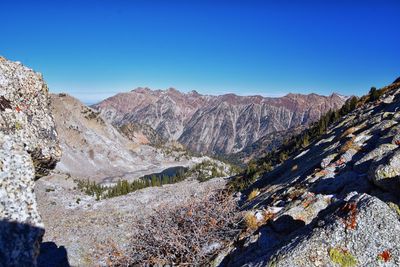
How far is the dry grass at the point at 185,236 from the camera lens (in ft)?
55.9

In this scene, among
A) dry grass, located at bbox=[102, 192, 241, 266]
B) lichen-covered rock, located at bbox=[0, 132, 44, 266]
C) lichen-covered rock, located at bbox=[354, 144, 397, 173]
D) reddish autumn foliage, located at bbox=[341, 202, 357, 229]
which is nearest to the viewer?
lichen-covered rock, located at bbox=[0, 132, 44, 266]

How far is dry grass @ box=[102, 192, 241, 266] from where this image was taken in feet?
55.9

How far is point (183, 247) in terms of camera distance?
16625 mm

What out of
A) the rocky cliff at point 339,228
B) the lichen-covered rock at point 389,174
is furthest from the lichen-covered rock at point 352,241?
the lichen-covered rock at point 389,174

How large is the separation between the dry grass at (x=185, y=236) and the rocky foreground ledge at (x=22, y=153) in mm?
7443

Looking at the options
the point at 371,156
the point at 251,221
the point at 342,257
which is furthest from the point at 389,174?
the point at 371,156

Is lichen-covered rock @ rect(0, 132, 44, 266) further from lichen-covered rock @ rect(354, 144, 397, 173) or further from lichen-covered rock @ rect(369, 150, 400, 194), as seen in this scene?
lichen-covered rock @ rect(354, 144, 397, 173)

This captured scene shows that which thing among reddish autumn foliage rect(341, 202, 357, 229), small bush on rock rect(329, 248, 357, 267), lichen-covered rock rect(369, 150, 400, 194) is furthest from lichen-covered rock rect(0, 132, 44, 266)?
lichen-covered rock rect(369, 150, 400, 194)

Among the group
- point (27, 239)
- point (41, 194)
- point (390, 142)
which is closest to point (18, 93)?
point (27, 239)

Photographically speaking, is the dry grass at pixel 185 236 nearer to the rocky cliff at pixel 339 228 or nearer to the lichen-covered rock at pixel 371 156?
the rocky cliff at pixel 339 228

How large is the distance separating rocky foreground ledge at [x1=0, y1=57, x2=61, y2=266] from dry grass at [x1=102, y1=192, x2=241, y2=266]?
7443 millimetres

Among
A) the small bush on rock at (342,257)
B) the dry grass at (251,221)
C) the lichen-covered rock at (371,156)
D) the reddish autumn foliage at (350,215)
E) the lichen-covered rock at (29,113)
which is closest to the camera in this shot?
the small bush on rock at (342,257)

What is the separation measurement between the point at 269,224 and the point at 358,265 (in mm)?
7626

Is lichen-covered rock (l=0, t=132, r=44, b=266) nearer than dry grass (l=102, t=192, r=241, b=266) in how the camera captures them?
Yes
